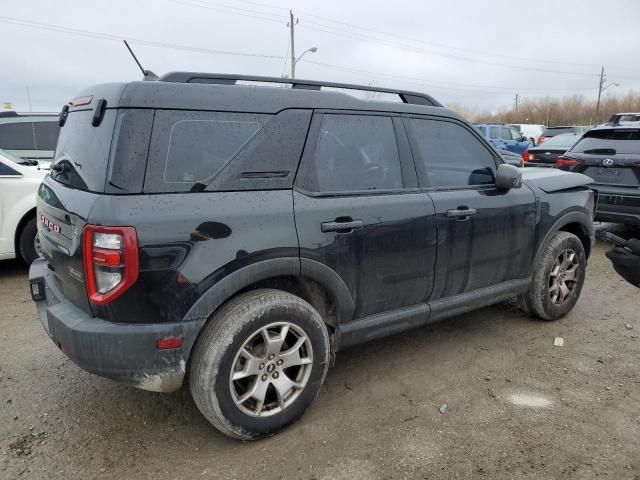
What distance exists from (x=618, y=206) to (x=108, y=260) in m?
6.38

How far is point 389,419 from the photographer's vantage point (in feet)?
9.44

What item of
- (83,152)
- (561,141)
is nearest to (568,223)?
(83,152)

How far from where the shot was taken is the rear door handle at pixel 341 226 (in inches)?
106

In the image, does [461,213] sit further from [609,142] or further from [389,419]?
[609,142]

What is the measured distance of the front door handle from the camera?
3.26 meters

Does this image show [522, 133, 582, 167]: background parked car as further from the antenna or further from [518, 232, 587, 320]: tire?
the antenna

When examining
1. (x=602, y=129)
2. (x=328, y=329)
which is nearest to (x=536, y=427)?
(x=328, y=329)

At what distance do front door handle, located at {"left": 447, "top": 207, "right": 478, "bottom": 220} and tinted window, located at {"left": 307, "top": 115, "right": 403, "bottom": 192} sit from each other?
43 centimetres

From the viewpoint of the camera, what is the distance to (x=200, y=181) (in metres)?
2.43

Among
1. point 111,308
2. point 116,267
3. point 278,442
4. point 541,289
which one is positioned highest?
point 116,267

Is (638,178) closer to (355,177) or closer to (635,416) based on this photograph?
(635,416)

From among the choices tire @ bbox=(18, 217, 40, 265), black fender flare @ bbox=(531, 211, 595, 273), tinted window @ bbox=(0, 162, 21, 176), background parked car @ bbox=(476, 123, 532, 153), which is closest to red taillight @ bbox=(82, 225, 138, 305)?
black fender flare @ bbox=(531, 211, 595, 273)

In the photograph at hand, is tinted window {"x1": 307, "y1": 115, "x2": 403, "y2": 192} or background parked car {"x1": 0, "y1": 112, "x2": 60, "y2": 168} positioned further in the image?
background parked car {"x1": 0, "y1": 112, "x2": 60, "y2": 168}

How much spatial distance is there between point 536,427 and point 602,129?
5549mm
